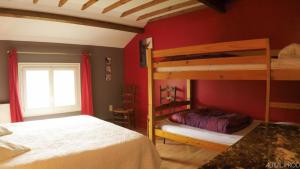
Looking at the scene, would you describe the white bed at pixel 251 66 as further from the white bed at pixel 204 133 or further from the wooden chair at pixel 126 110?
the wooden chair at pixel 126 110

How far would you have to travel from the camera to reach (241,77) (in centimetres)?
221

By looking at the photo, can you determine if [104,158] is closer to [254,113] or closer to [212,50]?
[212,50]

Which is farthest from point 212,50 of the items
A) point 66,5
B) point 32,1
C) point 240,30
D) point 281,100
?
point 32,1

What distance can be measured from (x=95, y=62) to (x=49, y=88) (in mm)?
1122

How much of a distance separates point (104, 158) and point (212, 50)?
63.1 inches

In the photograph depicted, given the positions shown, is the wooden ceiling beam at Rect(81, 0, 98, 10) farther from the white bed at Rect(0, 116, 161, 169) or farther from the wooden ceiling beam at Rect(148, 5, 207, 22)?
the white bed at Rect(0, 116, 161, 169)

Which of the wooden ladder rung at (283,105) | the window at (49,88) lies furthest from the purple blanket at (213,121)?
the window at (49,88)

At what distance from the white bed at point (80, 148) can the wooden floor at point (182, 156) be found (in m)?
0.77

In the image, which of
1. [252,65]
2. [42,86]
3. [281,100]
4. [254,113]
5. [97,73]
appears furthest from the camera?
[97,73]

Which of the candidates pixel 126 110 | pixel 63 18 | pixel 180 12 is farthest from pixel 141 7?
pixel 126 110

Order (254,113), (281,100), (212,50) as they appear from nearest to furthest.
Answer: (212,50) → (281,100) → (254,113)

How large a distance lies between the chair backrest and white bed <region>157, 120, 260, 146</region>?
78.3 inches

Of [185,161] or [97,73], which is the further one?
[97,73]

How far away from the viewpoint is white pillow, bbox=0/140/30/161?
5.19 ft
